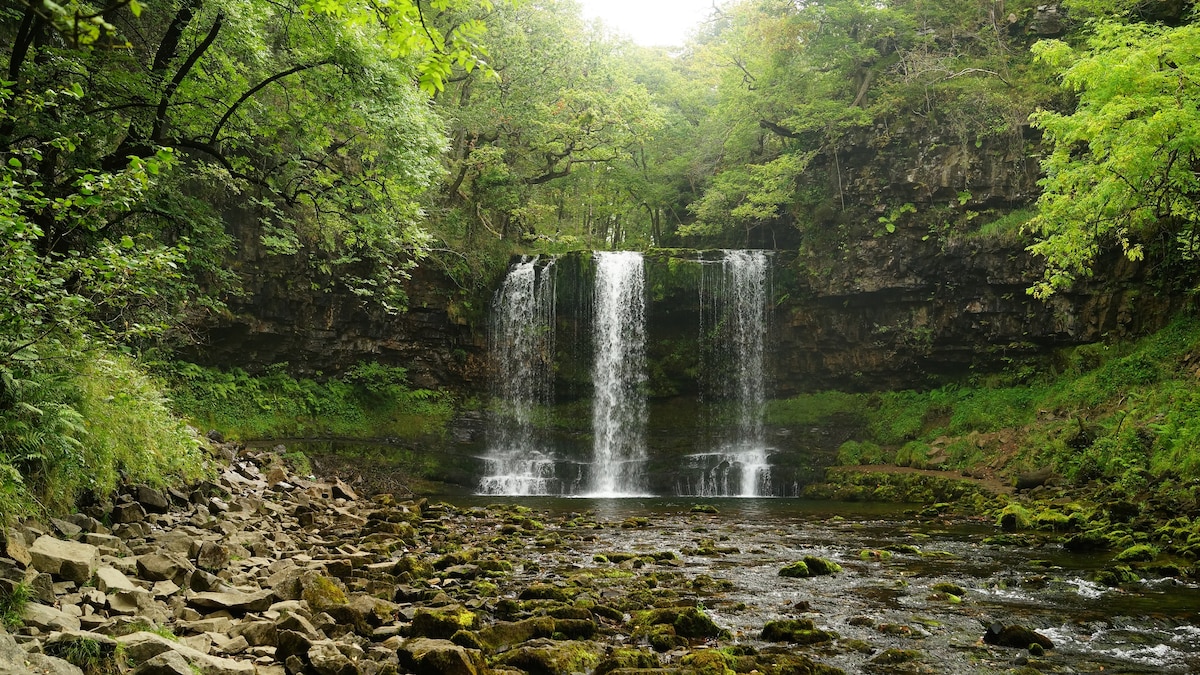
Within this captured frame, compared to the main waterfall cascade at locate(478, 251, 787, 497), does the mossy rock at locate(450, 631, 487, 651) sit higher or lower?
lower

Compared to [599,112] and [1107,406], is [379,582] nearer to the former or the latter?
[1107,406]

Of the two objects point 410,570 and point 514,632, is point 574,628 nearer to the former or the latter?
point 514,632

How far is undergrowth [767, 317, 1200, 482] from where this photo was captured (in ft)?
41.8

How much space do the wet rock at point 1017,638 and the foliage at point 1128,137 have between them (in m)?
8.73

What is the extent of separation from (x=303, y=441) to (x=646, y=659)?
16.1 meters

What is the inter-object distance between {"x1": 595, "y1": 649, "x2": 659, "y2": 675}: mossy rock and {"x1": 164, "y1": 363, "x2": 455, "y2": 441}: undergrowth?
1480 cm

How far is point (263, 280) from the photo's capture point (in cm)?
2042

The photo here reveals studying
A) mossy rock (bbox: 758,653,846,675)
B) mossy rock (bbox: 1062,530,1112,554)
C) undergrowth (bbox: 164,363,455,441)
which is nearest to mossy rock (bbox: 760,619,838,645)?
mossy rock (bbox: 758,653,846,675)

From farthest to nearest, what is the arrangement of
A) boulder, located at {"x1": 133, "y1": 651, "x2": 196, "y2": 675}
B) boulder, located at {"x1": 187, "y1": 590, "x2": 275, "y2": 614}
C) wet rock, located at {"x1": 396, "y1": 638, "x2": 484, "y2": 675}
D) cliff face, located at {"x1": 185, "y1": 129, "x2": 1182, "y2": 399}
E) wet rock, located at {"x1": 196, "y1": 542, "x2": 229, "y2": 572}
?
cliff face, located at {"x1": 185, "y1": 129, "x2": 1182, "y2": 399}
wet rock, located at {"x1": 196, "y1": 542, "x2": 229, "y2": 572}
boulder, located at {"x1": 187, "y1": 590, "x2": 275, "y2": 614}
wet rock, located at {"x1": 396, "y1": 638, "x2": 484, "y2": 675}
boulder, located at {"x1": 133, "y1": 651, "x2": 196, "y2": 675}

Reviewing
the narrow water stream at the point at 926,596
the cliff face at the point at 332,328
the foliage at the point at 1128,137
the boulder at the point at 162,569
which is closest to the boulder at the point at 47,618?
the boulder at the point at 162,569

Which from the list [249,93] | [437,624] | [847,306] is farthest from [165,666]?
[847,306]

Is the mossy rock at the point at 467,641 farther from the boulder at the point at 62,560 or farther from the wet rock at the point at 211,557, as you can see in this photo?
the wet rock at the point at 211,557

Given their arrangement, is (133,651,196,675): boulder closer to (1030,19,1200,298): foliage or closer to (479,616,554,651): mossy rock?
(479,616,554,651): mossy rock

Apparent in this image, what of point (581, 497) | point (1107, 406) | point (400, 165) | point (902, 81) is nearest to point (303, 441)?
point (581, 497)
